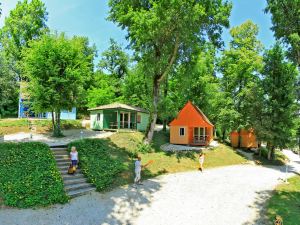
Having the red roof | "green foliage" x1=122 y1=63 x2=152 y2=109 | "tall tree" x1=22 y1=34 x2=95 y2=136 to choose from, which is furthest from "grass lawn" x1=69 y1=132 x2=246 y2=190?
"green foliage" x1=122 y1=63 x2=152 y2=109

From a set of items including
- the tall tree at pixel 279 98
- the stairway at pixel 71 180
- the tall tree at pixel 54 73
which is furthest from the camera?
the tall tree at pixel 279 98

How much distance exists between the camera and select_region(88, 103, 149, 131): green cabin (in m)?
31.0

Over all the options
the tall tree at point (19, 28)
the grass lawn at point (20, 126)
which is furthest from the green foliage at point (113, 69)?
the grass lawn at point (20, 126)

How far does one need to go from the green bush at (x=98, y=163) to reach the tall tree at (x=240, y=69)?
19.6 meters

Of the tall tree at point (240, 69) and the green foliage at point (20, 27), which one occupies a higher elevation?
the green foliage at point (20, 27)

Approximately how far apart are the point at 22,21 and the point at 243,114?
38.3 metres

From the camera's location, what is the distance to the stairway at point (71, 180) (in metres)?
12.0

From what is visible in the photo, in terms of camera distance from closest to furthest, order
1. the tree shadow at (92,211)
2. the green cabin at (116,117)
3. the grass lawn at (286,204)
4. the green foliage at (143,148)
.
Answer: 1. the tree shadow at (92,211)
2. the grass lawn at (286,204)
3. the green foliage at (143,148)
4. the green cabin at (116,117)

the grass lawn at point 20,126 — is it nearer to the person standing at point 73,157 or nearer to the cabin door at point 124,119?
the cabin door at point 124,119

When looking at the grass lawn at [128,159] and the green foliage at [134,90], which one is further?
the green foliage at [134,90]

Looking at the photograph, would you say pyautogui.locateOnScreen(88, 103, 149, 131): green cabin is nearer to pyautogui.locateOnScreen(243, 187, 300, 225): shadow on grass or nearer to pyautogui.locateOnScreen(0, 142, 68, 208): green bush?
pyautogui.locateOnScreen(0, 142, 68, 208): green bush

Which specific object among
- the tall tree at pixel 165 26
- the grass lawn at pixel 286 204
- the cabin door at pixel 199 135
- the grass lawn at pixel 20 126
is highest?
the tall tree at pixel 165 26

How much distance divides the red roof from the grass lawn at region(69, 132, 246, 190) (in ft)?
12.9

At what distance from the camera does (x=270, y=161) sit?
95.2 feet
